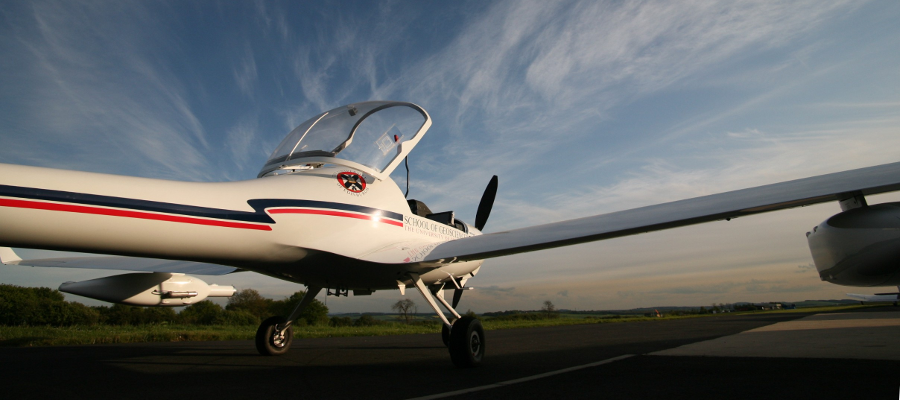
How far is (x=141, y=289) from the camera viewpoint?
6.05 metres

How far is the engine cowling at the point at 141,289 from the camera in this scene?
592 centimetres

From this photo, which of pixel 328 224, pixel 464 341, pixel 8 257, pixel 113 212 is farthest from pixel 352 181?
pixel 8 257

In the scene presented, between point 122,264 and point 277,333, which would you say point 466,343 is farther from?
point 122,264

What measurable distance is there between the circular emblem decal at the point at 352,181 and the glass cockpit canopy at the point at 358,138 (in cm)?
21

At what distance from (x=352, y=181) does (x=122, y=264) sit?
15.0 feet

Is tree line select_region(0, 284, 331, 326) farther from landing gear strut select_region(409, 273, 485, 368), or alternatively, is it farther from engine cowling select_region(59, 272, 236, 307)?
landing gear strut select_region(409, 273, 485, 368)

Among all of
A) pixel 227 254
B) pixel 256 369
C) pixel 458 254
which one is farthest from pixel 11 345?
pixel 458 254

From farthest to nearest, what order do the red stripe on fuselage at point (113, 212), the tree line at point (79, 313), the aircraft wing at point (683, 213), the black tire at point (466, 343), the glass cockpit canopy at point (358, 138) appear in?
the tree line at point (79, 313) → the glass cockpit canopy at point (358, 138) → the black tire at point (466, 343) → the aircraft wing at point (683, 213) → the red stripe on fuselage at point (113, 212)

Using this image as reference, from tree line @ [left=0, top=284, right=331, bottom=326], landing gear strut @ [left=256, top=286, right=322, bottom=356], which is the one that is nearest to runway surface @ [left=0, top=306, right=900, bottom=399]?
landing gear strut @ [left=256, top=286, right=322, bottom=356]

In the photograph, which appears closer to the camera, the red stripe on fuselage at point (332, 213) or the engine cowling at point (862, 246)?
the engine cowling at point (862, 246)

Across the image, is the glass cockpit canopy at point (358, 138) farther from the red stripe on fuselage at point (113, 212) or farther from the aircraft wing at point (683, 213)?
the red stripe on fuselage at point (113, 212)

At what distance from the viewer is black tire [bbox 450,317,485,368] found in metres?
5.54

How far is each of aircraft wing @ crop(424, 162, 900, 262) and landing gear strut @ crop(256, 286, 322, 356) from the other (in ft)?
9.36

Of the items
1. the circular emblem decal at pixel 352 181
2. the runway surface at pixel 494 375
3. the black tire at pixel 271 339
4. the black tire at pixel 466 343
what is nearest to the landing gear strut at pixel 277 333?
the black tire at pixel 271 339
